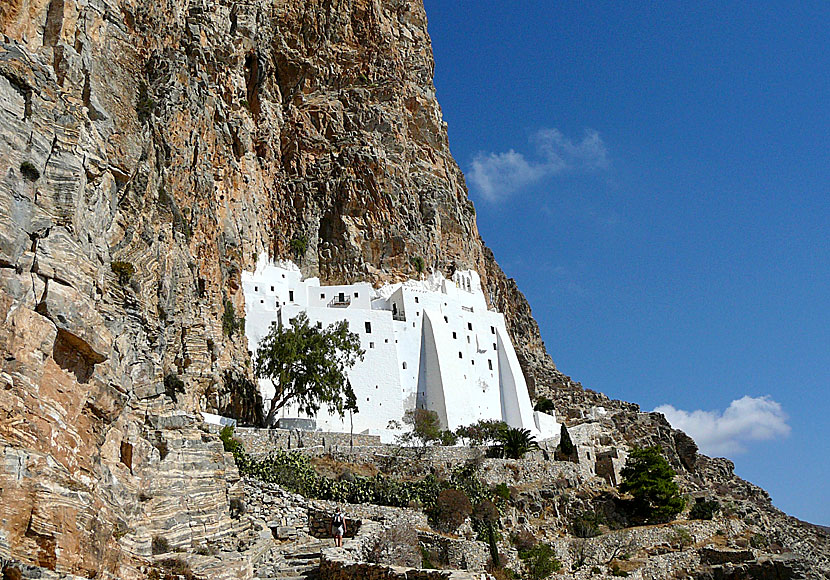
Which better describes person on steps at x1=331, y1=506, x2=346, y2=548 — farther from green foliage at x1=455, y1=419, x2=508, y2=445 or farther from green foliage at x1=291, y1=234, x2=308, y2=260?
green foliage at x1=291, y1=234, x2=308, y2=260

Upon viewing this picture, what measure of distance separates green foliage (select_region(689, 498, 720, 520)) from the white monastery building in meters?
→ 13.5

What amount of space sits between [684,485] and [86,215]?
42.4 m

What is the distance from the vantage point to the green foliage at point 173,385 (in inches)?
948

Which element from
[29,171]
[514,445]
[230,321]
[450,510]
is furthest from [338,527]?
[230,321]

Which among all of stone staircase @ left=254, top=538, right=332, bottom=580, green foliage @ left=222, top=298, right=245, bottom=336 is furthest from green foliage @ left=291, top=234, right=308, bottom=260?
stone staircase @ left=254, top=538, right=332, bottom=580

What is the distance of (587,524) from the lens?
113 ft

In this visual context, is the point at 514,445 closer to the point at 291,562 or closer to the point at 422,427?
the point at 422,427

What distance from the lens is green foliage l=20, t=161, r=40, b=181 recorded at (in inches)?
438

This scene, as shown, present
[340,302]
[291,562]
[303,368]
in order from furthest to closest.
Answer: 1. [340,302]
2. [303,368]
3. [291,562]

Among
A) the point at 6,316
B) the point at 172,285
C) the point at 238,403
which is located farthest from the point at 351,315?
the point at 6,316

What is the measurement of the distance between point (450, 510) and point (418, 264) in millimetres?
30826

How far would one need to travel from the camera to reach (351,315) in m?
48.2

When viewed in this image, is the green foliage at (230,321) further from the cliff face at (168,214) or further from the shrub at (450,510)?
the shrub at (450,510)

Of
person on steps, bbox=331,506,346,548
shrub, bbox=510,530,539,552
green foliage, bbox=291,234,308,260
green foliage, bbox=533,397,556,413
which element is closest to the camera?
person on steps, bbox=331,506,346,548
